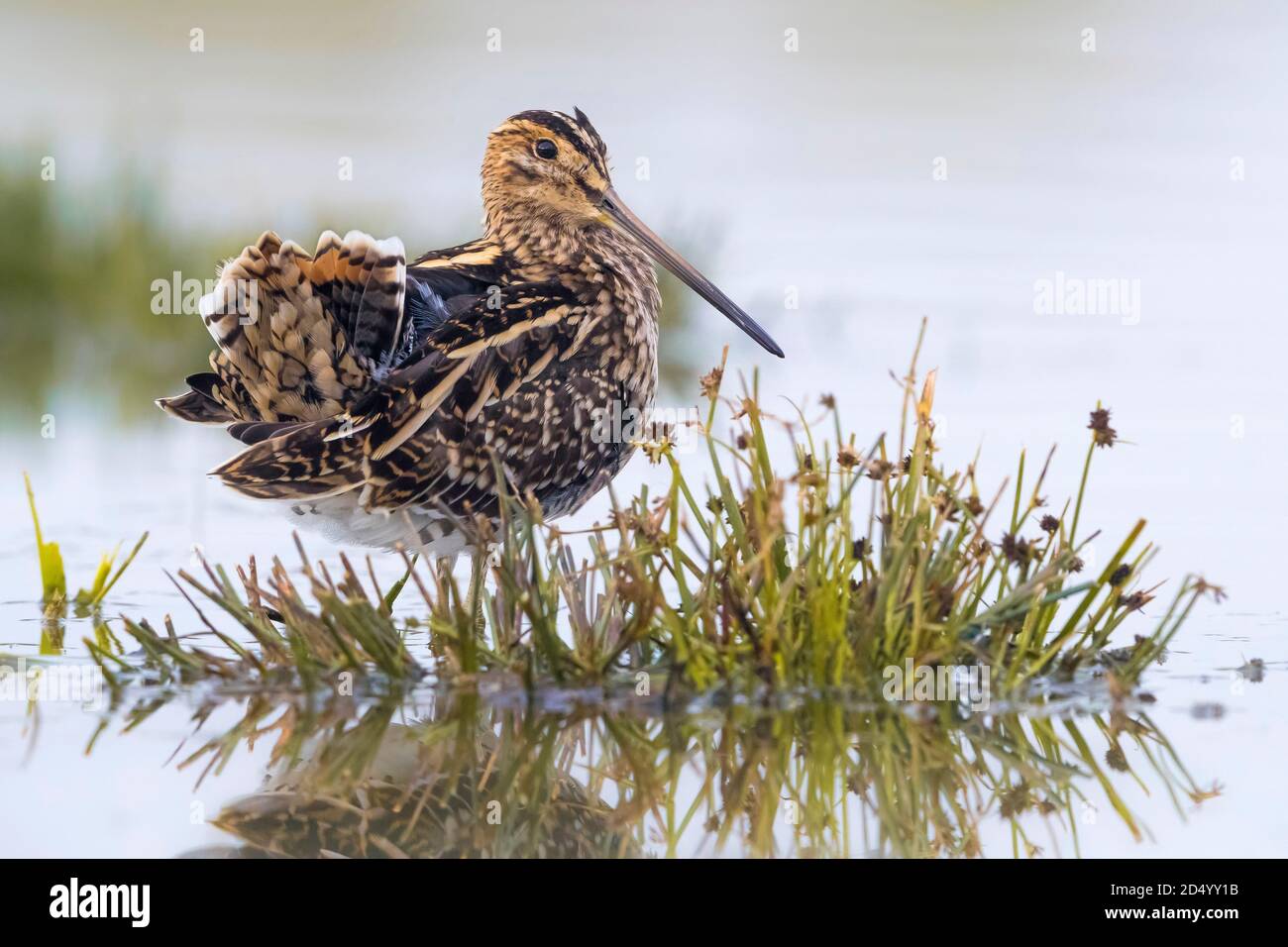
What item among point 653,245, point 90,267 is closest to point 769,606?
point 653,245

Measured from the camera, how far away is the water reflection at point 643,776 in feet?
12.7

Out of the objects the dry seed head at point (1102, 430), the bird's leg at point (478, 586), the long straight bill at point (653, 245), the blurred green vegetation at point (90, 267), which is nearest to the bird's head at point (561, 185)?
the long straight bill at point (653, 245)

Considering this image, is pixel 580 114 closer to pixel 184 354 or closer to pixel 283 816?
pixel 283 816

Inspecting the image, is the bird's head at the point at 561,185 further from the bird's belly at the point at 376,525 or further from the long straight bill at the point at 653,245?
the bird's belly at the point at 376,525

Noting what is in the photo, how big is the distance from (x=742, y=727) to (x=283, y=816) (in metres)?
1.24

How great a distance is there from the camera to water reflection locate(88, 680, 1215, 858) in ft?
12.7

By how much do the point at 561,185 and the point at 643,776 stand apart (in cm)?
297

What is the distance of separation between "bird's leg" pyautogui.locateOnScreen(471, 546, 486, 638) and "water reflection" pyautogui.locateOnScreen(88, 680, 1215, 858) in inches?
11.7

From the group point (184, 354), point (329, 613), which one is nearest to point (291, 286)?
point (329, 613)

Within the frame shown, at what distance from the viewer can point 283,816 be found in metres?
4.02

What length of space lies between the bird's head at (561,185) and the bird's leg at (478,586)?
1.53 meters

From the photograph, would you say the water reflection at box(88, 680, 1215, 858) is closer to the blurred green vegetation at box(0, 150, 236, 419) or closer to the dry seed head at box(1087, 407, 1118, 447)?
the dry seed head at box(1087, 407, 1118, 447)

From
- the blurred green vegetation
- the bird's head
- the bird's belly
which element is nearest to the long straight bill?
the bird's head

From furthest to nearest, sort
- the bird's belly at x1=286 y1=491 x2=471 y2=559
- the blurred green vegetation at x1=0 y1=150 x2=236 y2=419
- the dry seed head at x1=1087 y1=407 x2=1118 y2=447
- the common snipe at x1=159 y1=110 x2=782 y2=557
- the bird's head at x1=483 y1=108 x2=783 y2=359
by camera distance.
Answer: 1. the blurred green vegetation at x1=0 y1=150 x2=236 y2=419
2. the bird's head at x1=483 y1=108 x2=783 y2=359
3. the bird's belly at x1=286 y1=491 x2=471 y2=559
4. the common snipe at x1=159 y1=110 x2=782 y2=557
5. the dry seed head at x1=1087 y1=407 x2=1118 y2=447
